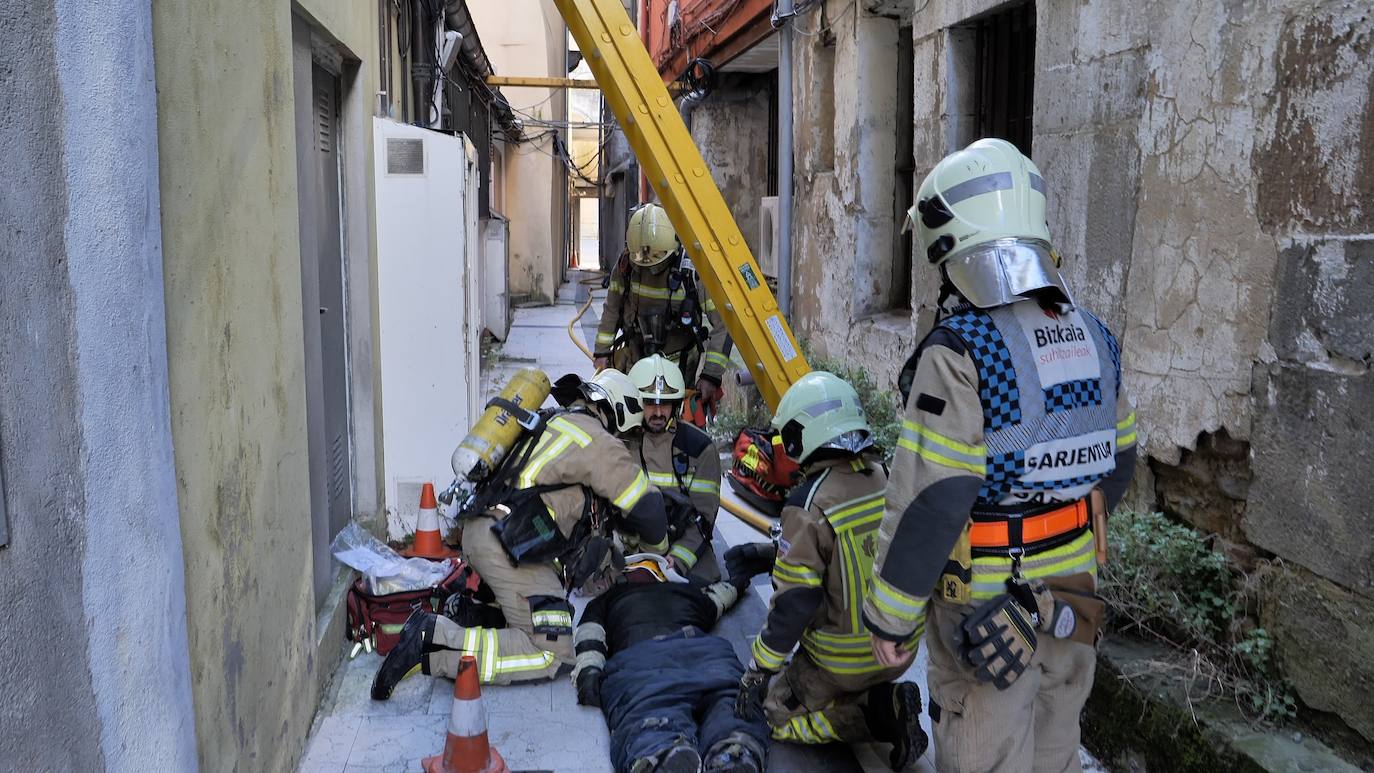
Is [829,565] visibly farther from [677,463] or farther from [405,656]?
[677,463]

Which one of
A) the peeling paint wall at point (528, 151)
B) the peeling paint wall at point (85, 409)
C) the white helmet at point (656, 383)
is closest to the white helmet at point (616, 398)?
the white helmet at point (656, 383)

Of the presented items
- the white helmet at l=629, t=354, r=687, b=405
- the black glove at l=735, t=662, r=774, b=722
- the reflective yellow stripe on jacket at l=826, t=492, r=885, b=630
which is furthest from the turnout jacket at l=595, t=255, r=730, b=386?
the black glove at l=735, t=662, r=774, b=722

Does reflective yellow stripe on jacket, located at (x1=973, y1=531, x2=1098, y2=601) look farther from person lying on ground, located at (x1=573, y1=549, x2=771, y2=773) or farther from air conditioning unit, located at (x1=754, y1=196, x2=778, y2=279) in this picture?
air conditioning unit, located at (x1=754, y1=196, x2=778, y2=279)

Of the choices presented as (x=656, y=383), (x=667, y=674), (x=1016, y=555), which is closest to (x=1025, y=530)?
(x=1016, y=555)

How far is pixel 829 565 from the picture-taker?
11.4 ft

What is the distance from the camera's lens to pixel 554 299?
66.8 ft

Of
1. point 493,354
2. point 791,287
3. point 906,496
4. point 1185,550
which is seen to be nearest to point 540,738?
point 906,496

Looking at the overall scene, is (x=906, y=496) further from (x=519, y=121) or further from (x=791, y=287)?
(x=519, y=121)

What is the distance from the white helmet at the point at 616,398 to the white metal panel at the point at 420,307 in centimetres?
128

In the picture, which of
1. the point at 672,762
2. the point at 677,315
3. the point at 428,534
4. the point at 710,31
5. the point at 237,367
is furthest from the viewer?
the point at 710,31

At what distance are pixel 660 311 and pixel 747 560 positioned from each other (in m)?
2.29

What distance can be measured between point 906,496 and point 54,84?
1.85 meters

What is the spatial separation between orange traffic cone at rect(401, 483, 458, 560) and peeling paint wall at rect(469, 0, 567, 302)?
1286cm

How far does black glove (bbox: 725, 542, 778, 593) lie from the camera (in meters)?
4.80
